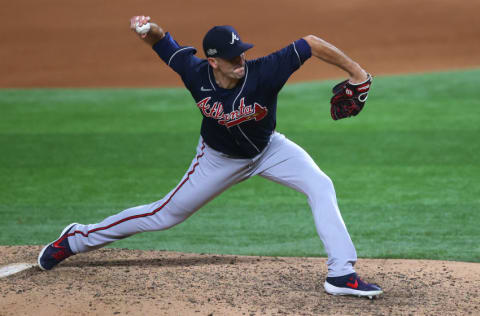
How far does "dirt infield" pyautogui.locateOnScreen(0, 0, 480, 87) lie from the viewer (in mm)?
17250

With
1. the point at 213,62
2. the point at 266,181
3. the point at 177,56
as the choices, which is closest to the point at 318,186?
the point at 213,62

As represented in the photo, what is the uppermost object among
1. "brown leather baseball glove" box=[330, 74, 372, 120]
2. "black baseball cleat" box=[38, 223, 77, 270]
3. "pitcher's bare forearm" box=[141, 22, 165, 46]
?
"pitcher's bare forearm" box=[141, 22, 165, 46]

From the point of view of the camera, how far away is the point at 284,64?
14.1ft

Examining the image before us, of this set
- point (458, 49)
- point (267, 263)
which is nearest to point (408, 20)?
point (458, 49)

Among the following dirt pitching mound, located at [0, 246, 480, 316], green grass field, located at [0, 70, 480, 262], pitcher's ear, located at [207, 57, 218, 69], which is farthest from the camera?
green grass field, located at [0, 70, 480, 262]

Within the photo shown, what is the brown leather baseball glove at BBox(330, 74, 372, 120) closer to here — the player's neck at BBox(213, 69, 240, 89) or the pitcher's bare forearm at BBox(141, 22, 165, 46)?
the player's neck at BBox(213, 69, 240, 89)

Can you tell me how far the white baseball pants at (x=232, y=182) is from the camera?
4.44 m

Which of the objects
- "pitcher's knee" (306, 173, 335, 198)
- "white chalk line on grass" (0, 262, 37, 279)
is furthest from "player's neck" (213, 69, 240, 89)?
"white chalk line on grass" (0, 262, 37, 279)

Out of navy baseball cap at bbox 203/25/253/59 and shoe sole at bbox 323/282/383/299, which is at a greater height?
navy baseball cap at bbox 203/25/253/59

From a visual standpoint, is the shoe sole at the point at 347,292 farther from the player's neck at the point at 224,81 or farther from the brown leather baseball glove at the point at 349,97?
the player's neck at the point at 224,81

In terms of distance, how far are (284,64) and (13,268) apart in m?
2.35

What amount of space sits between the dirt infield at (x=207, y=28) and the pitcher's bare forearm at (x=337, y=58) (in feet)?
40.9

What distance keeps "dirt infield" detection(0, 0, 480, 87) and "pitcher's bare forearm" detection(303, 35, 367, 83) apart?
40.9ft

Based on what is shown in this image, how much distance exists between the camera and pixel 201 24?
2048cm
